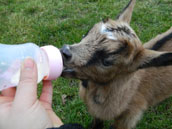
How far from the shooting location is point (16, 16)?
6.00 m

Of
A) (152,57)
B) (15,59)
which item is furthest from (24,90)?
(152,57)

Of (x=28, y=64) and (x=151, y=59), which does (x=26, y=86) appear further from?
(x=151, y=59)

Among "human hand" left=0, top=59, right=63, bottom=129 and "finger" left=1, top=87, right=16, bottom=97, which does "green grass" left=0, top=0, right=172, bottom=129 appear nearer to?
"finger" left=1, top=87, right=16, bottom=97

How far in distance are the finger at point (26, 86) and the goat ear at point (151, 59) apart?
139 centimetres

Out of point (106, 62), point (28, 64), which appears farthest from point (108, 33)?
point (28, 64)

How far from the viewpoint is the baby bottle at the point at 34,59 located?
7.34 ft

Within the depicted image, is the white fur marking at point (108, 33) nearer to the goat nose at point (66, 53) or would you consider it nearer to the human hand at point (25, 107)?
the goat nose at point (66, 53)

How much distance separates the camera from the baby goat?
2645 mm

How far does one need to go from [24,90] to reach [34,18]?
4210 mm

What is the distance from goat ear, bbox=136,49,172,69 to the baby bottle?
3.58ft

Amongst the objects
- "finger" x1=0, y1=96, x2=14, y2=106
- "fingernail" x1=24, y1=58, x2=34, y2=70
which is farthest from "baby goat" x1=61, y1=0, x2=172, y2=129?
"finger" x1=0, y1=96, x2=14, y2=106

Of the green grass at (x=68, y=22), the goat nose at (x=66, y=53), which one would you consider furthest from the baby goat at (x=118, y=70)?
the green grass at (x=68, y=22)

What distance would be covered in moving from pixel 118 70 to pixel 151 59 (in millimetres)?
406

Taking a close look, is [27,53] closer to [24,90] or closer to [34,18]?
[24,90]
